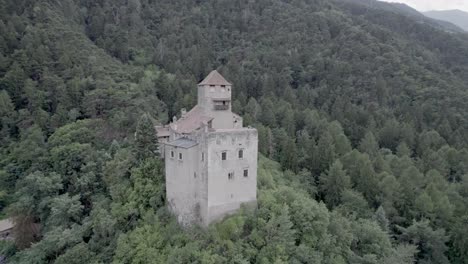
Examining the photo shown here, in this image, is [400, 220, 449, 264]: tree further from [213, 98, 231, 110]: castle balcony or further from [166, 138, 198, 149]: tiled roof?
[166, 138, 198, 149]: tiled roof

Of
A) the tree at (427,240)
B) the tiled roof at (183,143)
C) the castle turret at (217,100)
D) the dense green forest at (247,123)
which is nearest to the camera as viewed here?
the tiled roof at (183,143)

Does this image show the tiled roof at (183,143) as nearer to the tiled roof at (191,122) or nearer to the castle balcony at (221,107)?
the tiled roof at (191,122)

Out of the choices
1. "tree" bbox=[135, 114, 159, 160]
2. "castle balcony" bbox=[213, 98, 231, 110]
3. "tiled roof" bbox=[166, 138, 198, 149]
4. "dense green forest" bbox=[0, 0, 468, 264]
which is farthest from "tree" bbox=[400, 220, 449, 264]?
"tree" bbox=[135, 114, 159, 160]

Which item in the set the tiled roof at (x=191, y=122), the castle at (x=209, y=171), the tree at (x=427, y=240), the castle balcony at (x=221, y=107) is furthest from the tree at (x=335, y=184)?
the tiled roof at (x=191, y=122)

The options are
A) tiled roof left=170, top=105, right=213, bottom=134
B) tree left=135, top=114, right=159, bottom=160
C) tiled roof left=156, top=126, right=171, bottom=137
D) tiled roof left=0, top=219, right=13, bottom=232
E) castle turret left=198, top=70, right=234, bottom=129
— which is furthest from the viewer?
tiled roof left=0, top=219, right=13, bottom=232

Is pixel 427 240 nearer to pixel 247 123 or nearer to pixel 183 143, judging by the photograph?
pixel 247 123

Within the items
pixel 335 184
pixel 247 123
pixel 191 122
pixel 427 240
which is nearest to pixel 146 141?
pixel 191 122
